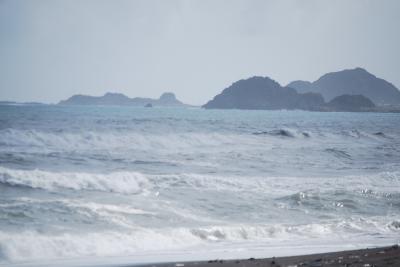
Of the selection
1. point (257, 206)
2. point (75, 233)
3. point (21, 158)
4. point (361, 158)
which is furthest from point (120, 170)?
point (361, 158)

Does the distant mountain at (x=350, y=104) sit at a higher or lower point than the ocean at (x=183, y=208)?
higher

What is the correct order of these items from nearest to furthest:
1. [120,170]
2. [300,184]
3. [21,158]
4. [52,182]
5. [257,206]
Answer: [257,206] < [52,182] < [300,184] < [120,170] < [21,158]

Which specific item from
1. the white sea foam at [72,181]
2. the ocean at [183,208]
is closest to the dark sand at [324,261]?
the ocean at [183,208]

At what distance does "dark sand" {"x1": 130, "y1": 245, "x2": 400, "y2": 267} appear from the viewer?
6823 mm

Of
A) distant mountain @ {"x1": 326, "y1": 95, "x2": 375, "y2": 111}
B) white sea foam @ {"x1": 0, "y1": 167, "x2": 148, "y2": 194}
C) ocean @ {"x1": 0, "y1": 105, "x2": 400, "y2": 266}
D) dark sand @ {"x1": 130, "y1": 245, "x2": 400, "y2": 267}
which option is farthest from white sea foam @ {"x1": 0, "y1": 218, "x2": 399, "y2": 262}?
distant mountain @ {"x1": 326, "y1": 95, "x2": 375, "y2": 111}

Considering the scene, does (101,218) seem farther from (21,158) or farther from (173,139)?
(173,139)

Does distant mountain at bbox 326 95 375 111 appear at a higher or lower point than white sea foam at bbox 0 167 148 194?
higher

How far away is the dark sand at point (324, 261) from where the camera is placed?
6.82 metres

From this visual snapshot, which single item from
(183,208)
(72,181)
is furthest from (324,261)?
(72,181)

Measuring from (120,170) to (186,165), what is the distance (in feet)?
12.0

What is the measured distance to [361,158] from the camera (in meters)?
25.4

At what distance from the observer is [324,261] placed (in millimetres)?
7102

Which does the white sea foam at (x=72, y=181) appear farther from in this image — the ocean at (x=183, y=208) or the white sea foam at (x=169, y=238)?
the white sea foam at (x=169, y=238)

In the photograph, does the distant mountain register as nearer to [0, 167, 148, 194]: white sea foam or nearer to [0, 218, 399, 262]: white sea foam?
[0, 167, 148, 194]: white sea foam
